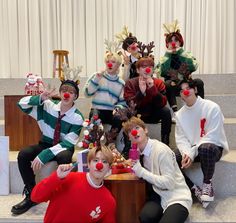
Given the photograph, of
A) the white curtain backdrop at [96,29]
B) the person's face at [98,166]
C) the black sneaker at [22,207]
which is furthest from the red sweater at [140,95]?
the white curtain backdrop at [96,29]

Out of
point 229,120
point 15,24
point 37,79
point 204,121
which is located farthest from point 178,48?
point 15,24

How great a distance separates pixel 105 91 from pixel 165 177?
0.90 m

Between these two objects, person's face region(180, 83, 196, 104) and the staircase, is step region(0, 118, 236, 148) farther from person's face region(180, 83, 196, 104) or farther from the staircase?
person's face region(180, 83, 196, 104)

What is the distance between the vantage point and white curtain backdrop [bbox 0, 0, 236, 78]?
11.4ft

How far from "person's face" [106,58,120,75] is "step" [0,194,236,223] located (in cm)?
98

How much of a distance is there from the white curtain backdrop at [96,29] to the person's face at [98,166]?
7.19 feet

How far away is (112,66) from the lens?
232 centimetres

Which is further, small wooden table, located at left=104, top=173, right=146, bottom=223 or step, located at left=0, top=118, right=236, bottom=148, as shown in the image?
step, located at left=0, top=118, right=236, bottom=148

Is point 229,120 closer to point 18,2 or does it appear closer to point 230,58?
point 230,58

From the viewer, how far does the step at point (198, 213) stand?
5.58 feet

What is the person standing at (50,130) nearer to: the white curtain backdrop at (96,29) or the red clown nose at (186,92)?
the red clown nose at (186,92)

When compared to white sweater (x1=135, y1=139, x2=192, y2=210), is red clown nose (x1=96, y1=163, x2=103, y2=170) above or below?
above

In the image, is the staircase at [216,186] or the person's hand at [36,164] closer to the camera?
the staircase at [216,186]

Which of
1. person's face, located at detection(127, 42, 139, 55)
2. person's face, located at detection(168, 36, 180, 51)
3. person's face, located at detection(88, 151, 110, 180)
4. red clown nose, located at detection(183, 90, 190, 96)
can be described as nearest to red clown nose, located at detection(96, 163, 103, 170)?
person's face, located at detection(88, 151, 110, 180)
